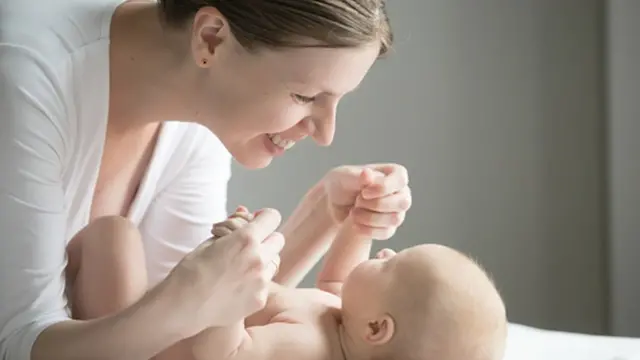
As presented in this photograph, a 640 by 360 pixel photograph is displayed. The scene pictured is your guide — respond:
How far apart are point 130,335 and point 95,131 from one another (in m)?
0.31

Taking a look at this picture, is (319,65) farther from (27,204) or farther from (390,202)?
(27,204)

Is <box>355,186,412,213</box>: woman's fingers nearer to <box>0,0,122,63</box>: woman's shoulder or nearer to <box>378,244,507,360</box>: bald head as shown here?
<box>378,244,507,360</box>: bald head

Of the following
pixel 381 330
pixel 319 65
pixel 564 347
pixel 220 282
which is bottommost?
pixel 564 347

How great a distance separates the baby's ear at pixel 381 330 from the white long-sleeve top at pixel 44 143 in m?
0.39

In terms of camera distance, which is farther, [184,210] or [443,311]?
[184,210]

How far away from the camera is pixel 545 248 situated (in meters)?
2.08

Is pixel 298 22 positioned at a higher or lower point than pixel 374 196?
higher

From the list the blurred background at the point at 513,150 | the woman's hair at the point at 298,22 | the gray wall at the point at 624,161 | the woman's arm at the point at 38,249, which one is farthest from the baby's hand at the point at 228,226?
the gray wall at the point at 624,161

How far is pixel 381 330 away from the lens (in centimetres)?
120

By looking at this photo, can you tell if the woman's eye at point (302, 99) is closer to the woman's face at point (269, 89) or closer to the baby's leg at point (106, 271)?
the woman's face at point (269, 89)

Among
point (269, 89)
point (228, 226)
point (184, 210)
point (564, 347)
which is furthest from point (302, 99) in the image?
point (564, 347)

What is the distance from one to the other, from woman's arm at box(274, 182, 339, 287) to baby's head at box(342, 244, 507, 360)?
0.74ft

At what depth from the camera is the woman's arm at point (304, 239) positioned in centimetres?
146

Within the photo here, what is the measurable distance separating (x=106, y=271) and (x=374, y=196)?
1.30 ft
